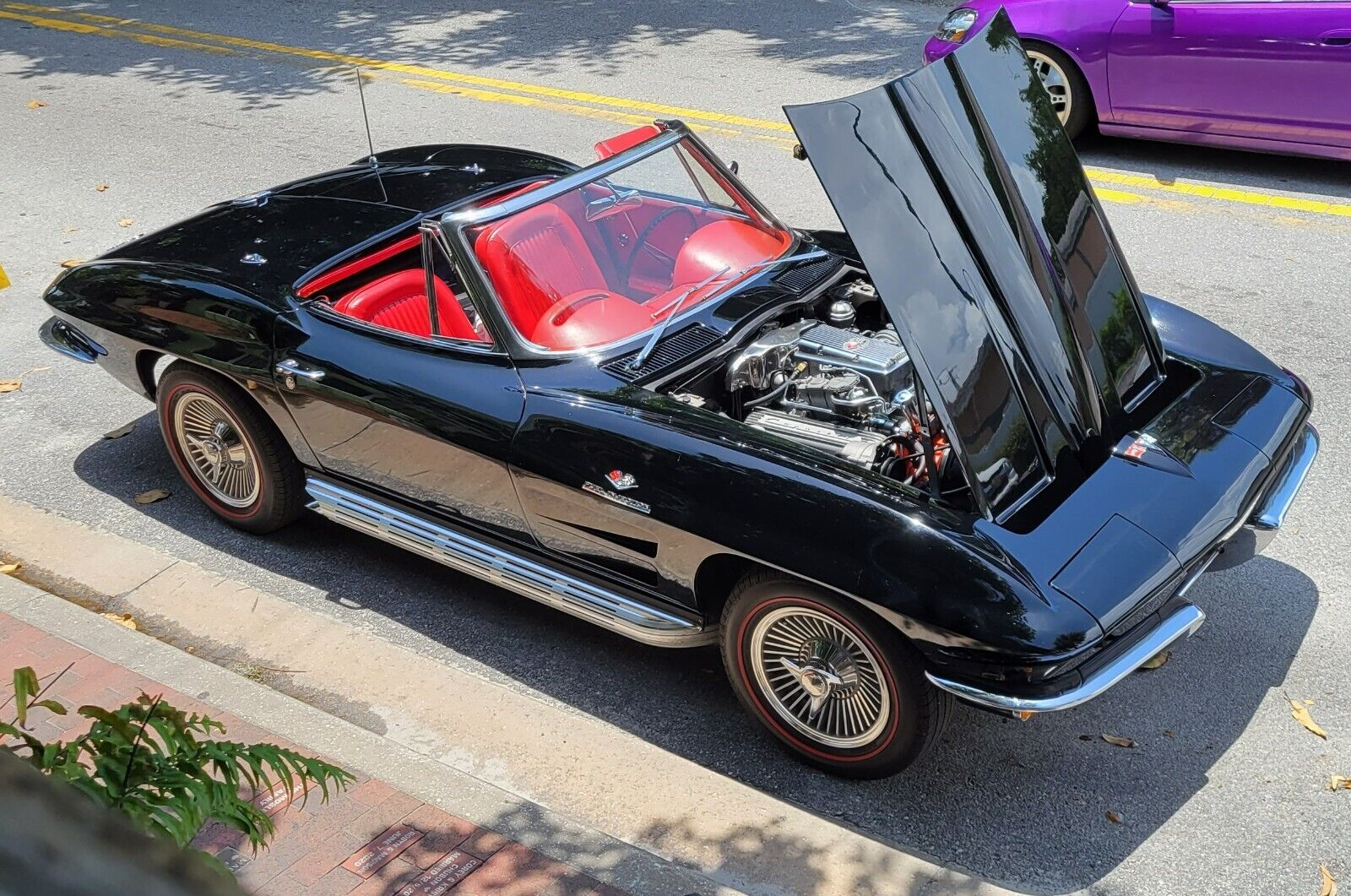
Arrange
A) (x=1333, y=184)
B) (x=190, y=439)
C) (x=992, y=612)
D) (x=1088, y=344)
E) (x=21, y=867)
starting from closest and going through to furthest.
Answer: (x=21, y=867) → (x=992, y=612) → (x=1088, y=344) → (x=190, y=439) → (x=1333, y=184)

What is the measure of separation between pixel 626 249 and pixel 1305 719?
2633 millimetres

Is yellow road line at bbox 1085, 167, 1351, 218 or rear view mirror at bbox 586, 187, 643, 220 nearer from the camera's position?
rear view mirror at bbox 586, 187, 643, 220

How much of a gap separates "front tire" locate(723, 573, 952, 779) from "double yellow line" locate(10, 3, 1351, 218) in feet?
16.8

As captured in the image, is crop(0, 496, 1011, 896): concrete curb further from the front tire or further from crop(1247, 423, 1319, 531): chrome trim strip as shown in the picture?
crop(1247, 423, 1319, 531): chrome trim strip

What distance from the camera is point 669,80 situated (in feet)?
34.7

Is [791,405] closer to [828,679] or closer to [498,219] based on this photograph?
[828,679]

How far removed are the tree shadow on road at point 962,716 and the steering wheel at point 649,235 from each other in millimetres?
1230

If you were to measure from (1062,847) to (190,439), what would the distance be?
3.53m

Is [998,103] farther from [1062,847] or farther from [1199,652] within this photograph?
[1062,847]

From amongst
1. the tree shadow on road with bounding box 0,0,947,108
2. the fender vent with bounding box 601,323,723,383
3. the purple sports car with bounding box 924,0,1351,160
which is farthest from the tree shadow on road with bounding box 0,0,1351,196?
the fender vent with bounding box 601,323,723,383

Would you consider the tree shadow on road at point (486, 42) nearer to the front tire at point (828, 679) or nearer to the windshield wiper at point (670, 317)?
the windshield wiper at point (670, 317)

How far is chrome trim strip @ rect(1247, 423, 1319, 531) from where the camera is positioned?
12.9 feet

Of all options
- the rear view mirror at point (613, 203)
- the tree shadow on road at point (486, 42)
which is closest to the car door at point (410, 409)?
the rear view mirror at point (613, 203)

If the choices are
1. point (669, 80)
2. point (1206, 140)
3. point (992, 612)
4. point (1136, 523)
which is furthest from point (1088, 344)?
point (669, 80)
